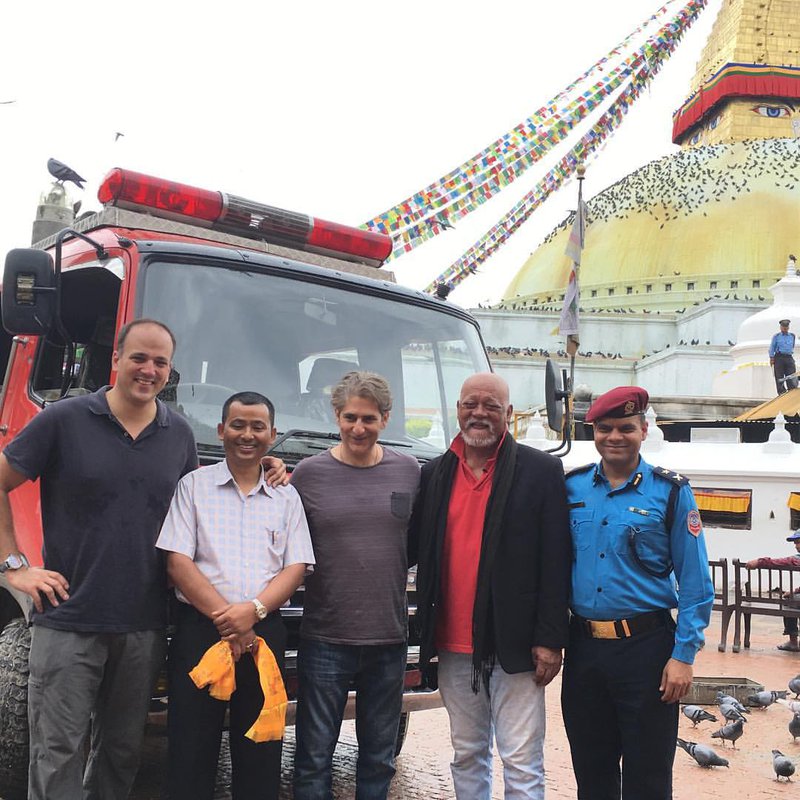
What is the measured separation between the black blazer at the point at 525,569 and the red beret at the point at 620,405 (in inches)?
11.3

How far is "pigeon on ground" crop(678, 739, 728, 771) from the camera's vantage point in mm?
5855

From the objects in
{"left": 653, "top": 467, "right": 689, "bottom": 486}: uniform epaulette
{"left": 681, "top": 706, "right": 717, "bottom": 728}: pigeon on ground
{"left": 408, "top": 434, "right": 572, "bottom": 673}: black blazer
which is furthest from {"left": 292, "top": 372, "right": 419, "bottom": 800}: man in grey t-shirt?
{"left": 681, "top": 706, "right": 717, "bottom": 728}: pigeon on ground

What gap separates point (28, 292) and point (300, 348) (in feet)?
4.29

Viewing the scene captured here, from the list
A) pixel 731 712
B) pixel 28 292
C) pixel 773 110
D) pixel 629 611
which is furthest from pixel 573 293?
pixel 773 110

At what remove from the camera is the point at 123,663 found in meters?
3.64

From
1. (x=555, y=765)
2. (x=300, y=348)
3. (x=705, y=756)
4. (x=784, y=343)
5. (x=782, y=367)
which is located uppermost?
(x=784, y=343)

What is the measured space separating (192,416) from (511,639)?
1.76m

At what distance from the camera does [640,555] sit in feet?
12.1

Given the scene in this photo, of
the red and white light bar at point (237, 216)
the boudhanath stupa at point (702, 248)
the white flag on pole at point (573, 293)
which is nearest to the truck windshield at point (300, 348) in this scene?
the red and white light bar at point (237, 216)

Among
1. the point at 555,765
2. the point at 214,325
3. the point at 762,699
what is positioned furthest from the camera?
the point at 762,699

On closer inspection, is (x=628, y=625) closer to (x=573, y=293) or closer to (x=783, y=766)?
(x=783, y=766)

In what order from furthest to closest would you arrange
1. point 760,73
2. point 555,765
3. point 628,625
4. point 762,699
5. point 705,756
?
point 760,73
point 762,699
point 555,765
point 705,756
point 628,625

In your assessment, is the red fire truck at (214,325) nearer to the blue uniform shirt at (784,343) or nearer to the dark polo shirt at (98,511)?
the dark polo shirt at (98,511)

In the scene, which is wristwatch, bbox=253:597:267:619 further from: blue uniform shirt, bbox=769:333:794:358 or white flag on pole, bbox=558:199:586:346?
blue uniform shirt, bbox=769:333:794:358
